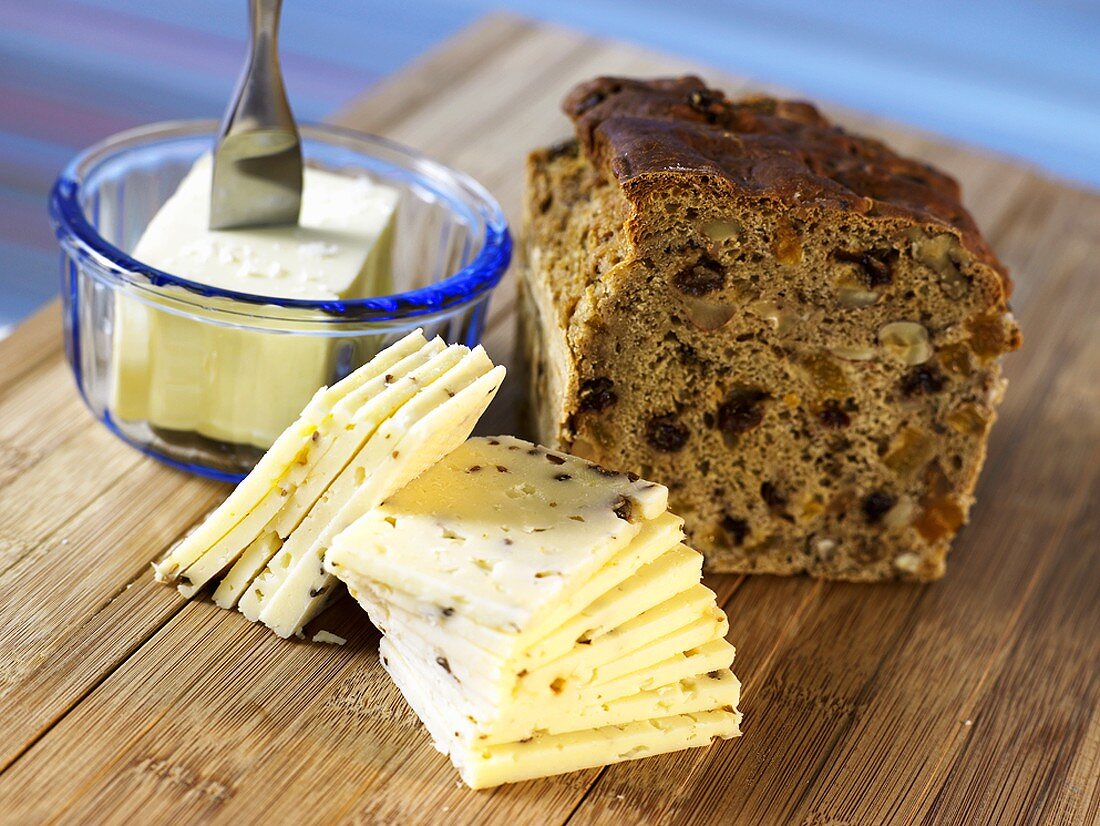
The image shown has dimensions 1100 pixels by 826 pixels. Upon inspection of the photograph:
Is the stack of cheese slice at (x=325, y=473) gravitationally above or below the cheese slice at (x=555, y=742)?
above

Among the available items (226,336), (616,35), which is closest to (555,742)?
(226,336)

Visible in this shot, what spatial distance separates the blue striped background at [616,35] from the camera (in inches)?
263

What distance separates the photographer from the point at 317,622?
2547 mm

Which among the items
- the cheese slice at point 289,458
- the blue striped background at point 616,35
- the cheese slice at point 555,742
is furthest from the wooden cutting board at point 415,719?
the blue striped background at point 616,35

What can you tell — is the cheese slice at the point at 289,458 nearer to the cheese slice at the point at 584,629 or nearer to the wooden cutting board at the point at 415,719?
the wooden cutting board at the point at 415,719

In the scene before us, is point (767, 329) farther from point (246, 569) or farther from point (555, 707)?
point (246, 569)

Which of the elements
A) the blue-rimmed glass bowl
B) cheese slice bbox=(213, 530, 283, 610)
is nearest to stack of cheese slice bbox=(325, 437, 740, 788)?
cheese slice bbox=(213, 530, 283, 610)

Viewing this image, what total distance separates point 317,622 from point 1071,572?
1.71 m

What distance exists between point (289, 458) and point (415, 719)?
1.69 feet

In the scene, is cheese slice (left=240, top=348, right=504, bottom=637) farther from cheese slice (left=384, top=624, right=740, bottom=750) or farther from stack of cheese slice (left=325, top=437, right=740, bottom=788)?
cheese slice (left=384, top=624, right=740, bottom=750)

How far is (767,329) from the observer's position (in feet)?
8.63

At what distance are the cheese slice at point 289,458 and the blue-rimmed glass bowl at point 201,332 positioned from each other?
22 cm

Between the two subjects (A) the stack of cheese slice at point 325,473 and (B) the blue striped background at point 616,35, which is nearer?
(A) the stack of cheese slice at point 325,473

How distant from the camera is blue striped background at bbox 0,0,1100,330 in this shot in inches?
263
